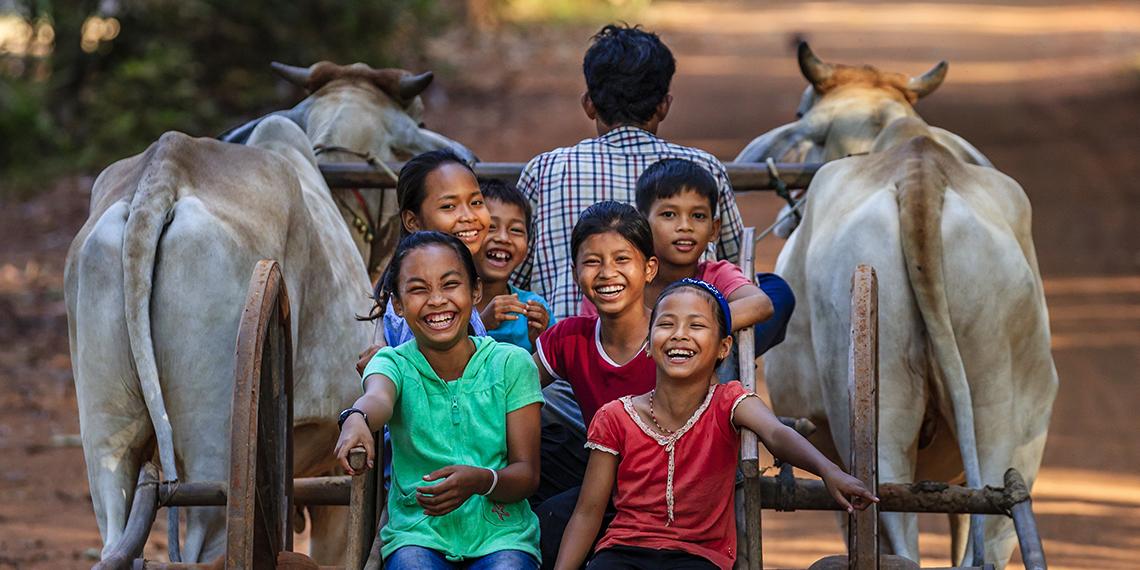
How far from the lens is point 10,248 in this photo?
13117 millimetres

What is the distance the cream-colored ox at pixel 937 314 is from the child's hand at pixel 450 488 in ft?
5.72

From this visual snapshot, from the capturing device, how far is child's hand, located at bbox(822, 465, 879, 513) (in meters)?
3.39

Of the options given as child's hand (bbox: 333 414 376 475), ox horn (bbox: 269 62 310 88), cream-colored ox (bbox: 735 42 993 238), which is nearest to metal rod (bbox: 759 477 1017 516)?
child's hand (bbox: 333 414 376 475)

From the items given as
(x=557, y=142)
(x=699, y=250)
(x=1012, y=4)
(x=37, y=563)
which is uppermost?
(x=1012, y=4)

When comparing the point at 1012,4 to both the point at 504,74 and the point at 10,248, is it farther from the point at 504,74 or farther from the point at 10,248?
the point at 10,248

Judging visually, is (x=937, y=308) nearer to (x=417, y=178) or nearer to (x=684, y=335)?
(x=684, y=335)

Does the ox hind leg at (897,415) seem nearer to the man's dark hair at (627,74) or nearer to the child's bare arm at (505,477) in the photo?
the man's dark hair at (627,74)

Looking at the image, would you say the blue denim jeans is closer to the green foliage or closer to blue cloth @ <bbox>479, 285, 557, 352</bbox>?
blue cloth @ <bbox>479, 285, 557, 352</bbox>

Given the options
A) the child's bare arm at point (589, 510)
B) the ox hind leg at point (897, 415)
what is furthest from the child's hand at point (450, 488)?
the ox hind leg at point (897, 415)

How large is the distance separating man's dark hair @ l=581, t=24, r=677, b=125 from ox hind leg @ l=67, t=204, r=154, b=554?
1498 mm

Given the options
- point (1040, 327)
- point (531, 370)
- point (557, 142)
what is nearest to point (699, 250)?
point (531, 370)

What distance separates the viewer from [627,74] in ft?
16.1

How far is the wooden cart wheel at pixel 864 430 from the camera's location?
3.55 m

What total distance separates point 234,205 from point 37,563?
108 inches
